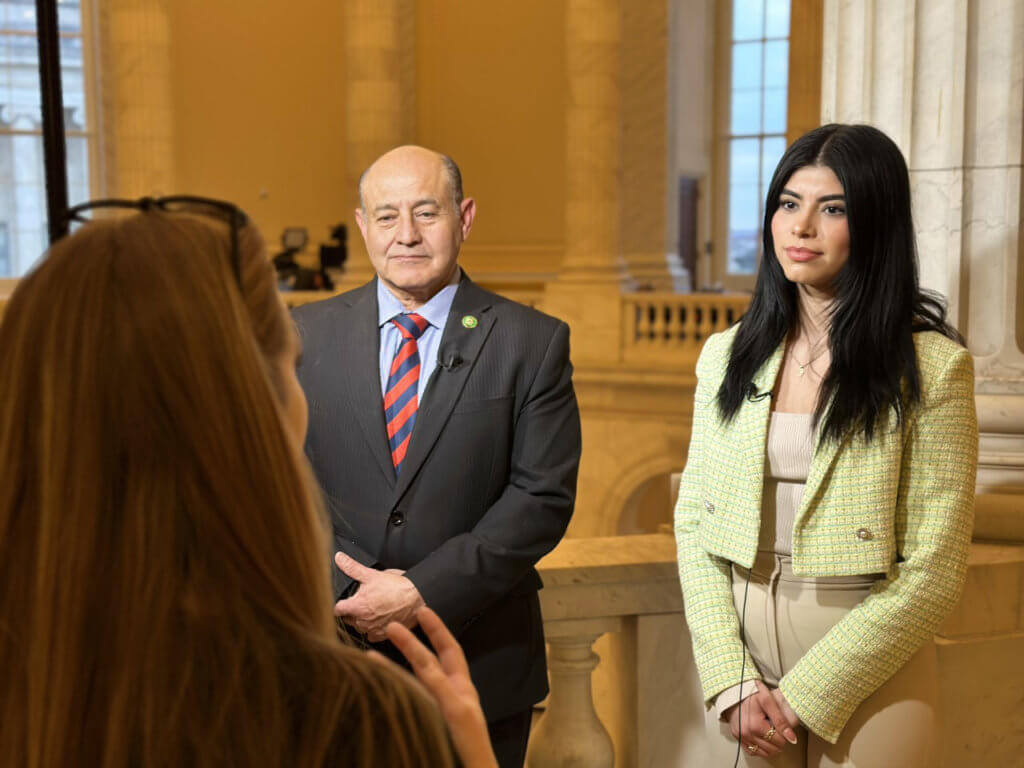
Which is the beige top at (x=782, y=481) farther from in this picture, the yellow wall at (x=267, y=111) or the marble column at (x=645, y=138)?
the yellow wall at (x=267, y=111)

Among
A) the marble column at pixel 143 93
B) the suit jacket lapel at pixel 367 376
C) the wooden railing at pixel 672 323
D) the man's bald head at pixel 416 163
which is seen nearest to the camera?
the suit jacket lapel at pixel 367 376

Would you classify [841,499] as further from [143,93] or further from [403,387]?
[143,93]

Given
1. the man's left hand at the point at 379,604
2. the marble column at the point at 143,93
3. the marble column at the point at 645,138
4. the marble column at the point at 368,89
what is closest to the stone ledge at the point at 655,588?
the man's left hand at the point at 379,604

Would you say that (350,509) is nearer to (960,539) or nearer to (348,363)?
(348,363)

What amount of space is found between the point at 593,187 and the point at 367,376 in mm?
9762

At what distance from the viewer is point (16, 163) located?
14562mm

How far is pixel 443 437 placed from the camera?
253cm

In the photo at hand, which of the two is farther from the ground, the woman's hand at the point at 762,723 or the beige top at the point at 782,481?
the beige top at the point at 782,481

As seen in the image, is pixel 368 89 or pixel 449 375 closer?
pixel 449 375

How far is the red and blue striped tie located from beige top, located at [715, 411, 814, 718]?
72cm

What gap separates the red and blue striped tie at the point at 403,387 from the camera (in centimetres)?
257

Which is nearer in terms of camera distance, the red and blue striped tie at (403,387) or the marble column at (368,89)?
the red and blue striped tie at (403,387)

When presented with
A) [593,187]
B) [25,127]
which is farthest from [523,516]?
[25,127]

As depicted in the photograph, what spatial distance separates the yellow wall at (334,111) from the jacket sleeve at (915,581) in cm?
1222
